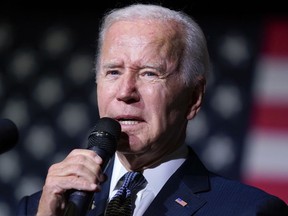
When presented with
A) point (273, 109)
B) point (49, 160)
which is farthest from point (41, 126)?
point (273, 109)

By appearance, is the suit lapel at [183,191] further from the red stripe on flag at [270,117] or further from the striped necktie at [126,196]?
the red stripe on flag at [270,117]

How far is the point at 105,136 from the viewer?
1.54 m

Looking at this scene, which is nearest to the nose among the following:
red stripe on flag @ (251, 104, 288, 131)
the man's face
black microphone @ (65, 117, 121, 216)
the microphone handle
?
the man's face

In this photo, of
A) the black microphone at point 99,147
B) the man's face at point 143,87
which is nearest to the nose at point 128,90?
the man's face at point 143,87

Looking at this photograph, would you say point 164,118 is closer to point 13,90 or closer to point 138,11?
point 138,11

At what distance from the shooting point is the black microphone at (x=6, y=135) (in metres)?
1.37

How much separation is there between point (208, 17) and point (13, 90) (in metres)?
0.73

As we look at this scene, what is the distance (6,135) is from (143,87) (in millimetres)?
485

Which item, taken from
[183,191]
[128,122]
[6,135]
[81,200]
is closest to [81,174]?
[81,200]

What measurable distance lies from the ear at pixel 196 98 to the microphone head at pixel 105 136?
361 mm

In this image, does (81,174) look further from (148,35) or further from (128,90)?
(148,35)

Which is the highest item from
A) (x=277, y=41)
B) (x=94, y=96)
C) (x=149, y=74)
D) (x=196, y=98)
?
(x=149, y=74)

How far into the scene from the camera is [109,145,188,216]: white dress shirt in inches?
70.5

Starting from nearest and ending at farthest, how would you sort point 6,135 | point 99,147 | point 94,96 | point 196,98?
point 6,135, point 99,147, point 196,98, point 94,96
